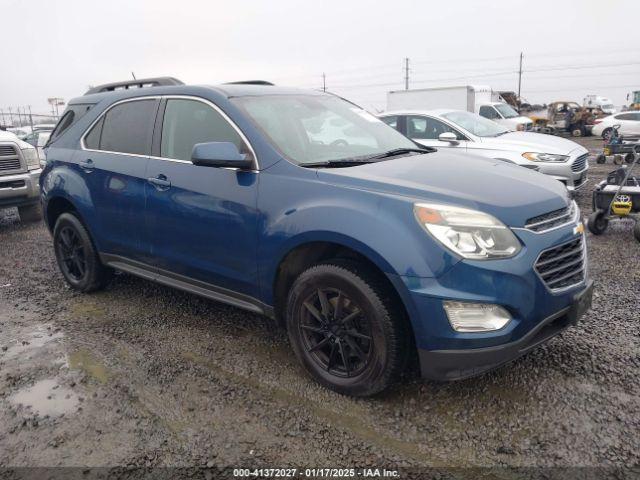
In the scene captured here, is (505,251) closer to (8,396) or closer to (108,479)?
(108,479)

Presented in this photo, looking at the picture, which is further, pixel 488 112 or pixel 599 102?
pixel 599 102

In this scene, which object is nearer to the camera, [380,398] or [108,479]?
[108,479]

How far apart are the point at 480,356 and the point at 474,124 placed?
749cm

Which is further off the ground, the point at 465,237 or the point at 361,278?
the point at 465,237

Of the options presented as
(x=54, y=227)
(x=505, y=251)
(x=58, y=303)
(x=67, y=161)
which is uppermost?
(x=67, y=161)

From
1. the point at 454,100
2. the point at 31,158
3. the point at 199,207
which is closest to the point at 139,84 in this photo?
the point at 199,207

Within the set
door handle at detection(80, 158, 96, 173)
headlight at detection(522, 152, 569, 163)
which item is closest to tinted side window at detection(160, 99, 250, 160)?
door handle at detection(80, 158, 96, 173)

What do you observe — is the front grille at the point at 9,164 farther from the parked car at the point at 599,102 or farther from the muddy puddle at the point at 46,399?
the parked car at the point at 599,102

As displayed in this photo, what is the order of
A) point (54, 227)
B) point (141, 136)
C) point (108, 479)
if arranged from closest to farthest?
point (108, 479)
point (141, 136)
point (54, 227)

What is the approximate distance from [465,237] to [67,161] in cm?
368

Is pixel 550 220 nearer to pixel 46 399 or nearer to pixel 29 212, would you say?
pixel 46 399

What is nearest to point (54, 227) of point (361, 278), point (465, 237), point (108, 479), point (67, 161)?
point (67, 161)

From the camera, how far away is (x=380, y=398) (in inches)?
116

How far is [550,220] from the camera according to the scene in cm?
279
